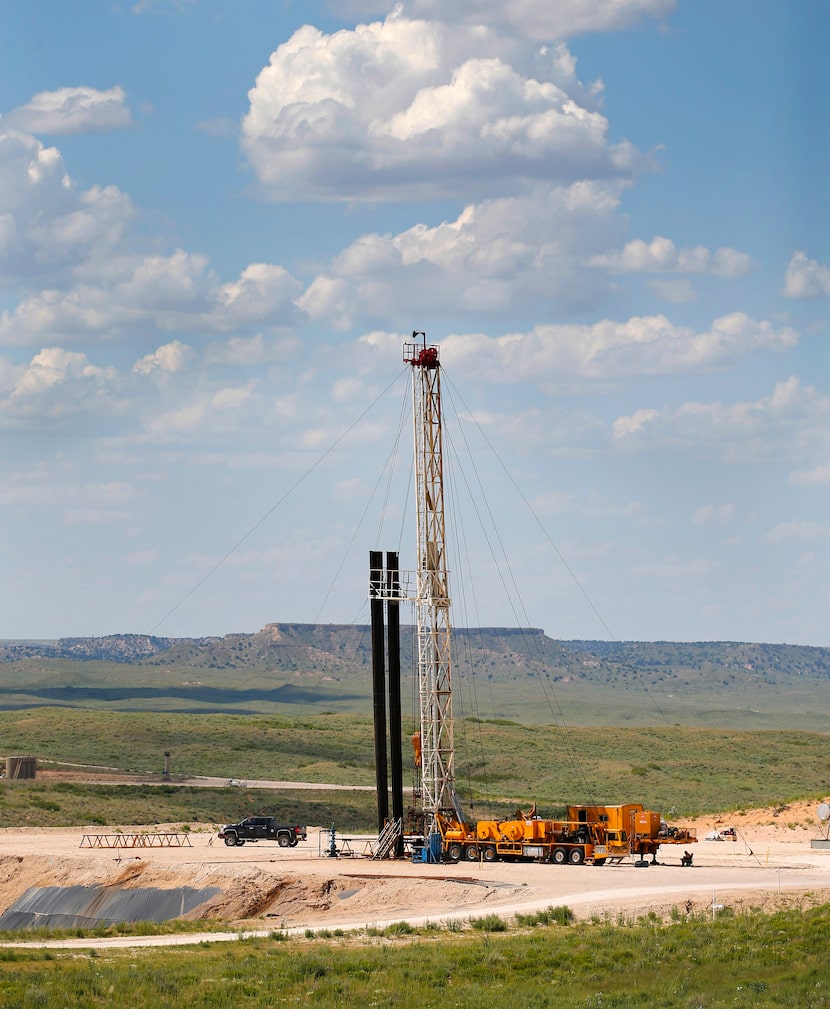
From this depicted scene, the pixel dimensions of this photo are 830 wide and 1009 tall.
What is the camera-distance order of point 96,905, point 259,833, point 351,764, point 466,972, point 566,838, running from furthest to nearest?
point 351,764, point 259,833, point 566,838, point 96,905, point 466,972

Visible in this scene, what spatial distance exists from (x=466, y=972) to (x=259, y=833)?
30.7 metres

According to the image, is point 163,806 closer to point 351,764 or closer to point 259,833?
point 259,833

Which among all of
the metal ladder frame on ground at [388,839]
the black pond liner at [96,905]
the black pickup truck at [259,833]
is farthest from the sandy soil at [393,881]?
the metal ladder frame on ground at [388,839]

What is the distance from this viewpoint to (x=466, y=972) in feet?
112

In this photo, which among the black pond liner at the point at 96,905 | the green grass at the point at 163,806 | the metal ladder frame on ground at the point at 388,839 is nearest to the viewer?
the black pond liner at the point at 96,905

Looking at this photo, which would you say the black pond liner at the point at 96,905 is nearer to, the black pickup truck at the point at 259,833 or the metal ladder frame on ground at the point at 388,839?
the metal ladder frame on ground at the point at 388,839

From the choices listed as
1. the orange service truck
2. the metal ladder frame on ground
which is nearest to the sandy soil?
the orange service truck

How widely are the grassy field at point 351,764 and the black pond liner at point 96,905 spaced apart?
66.6 ft

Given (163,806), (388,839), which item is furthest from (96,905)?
(163,806)

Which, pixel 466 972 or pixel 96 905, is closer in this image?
pixel 466 972

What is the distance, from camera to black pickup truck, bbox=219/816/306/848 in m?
63.4

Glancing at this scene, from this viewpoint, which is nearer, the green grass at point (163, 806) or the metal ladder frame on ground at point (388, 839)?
the metal ladder frame on ground at point (388, 839)

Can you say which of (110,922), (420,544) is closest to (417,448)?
(420,544)

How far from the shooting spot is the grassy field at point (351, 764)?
8000 cm
